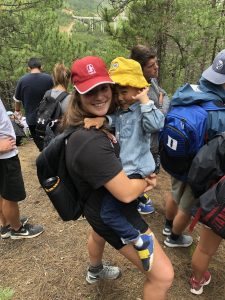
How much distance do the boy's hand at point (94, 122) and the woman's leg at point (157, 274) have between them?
2.41 feet

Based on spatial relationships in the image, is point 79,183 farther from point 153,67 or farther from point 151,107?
point 153,67

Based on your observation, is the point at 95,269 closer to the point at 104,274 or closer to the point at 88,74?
the point at 104,274

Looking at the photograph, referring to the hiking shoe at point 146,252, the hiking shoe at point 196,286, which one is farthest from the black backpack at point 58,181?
the hiking shoe at point 196,286

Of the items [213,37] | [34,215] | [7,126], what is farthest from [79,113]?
[213,37]

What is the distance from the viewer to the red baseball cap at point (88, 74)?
168cm

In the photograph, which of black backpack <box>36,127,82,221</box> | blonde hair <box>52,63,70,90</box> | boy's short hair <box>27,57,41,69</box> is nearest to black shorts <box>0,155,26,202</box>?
black backpack <box>36,127,82,221</box>

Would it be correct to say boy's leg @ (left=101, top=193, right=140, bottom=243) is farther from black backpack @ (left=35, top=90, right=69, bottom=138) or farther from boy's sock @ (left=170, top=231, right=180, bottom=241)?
black backpack @ (left=35, top=90, right=69, bottom=138)

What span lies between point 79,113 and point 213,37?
564 cm

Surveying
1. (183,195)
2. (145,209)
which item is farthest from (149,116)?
(145,209)

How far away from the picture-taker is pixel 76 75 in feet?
5.64

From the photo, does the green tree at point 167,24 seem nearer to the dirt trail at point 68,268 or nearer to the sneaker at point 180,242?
the dirt trail at point 68,268

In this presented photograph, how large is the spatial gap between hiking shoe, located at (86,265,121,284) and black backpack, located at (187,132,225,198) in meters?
1.09

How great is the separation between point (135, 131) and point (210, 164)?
0.56 metres

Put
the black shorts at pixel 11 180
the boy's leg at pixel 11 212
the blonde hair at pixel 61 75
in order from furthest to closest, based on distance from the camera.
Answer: the blonde hair at pixel 61 75 → the boy's leg at pixel 11 212 → the black shorts at pixel 11 180
